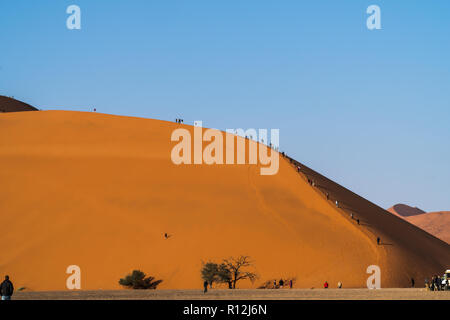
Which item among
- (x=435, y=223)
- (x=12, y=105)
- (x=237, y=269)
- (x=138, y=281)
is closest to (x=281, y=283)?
(x=237, y=269)

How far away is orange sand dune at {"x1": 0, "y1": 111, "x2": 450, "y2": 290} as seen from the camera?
159ft

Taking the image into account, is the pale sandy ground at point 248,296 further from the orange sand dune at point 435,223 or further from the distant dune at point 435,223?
the orange sand dune at point 435,223

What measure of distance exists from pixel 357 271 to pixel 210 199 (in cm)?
1357

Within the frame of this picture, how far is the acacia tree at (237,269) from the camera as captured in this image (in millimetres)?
46741

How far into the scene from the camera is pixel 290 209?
5722 cm

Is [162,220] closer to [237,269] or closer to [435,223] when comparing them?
[237,269]

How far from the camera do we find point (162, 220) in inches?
2099

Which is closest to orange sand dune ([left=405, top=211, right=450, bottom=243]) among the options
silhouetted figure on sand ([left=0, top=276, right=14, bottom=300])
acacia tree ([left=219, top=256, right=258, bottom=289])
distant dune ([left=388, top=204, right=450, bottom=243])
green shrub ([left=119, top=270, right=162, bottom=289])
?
distant dune ([left=388, top=204, right=450, bottom=243])

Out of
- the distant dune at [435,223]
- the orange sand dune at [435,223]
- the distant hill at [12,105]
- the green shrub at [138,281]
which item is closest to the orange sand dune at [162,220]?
the green shrub at [138,281]

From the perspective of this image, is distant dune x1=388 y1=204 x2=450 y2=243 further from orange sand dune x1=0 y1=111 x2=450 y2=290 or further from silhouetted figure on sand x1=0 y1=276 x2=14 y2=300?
silhouetted figure on sand x1=0 y1=276 x2=14 y2=300

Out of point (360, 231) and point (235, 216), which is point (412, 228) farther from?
point (235, 216)

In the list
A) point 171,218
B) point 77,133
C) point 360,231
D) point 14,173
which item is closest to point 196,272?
point 171,218

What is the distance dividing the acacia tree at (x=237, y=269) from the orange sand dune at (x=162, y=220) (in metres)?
0.56

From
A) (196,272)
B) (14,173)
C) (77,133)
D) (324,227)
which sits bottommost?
(196,272)
